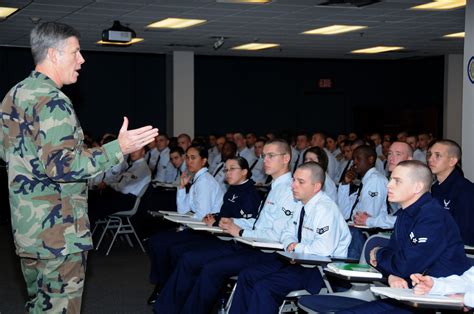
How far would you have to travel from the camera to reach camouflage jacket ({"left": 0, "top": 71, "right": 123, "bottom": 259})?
110 inches

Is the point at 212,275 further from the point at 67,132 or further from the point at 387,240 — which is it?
the point at 67,132

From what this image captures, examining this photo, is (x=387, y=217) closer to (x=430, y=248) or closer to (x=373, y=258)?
(x=373, y=258)

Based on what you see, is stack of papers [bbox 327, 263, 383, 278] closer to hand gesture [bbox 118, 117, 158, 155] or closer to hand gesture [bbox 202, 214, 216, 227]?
hand gesture [bbox 118, 117, 158, 155]

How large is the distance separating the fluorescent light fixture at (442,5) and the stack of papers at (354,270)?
6.41m

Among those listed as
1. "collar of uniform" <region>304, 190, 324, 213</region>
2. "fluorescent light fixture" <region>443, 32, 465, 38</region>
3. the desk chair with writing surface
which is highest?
"fluorescent light fixture" <region>443, 32, 465, 38</region>

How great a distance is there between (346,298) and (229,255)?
1.40m

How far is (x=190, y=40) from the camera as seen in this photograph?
14102 mm

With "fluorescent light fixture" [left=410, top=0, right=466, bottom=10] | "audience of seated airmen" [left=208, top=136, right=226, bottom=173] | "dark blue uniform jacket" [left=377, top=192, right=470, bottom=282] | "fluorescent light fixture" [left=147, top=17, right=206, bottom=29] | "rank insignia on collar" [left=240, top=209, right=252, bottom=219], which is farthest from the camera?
"audience of seated airmen" [left=208, top=136, right=226, bottom=173]

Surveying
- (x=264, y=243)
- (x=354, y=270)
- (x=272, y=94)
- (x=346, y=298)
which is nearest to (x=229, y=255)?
(x=264, y=243)

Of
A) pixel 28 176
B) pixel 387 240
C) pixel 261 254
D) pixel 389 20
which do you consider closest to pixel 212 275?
pixel 261 254

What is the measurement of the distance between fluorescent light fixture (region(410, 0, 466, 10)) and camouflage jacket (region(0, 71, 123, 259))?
298 inches

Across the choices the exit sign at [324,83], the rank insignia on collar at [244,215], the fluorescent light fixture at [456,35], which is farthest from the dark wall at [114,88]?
the rank insignia on collar at [244,215]

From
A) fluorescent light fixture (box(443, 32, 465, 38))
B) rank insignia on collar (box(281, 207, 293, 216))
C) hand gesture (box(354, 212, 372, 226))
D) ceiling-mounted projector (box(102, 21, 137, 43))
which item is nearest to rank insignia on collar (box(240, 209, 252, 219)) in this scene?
rank insignia on collar (box(281, 207, 293, 216))

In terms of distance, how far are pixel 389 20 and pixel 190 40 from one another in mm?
4282
